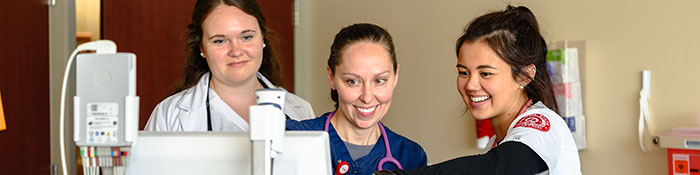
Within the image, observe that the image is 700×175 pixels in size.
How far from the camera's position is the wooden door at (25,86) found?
2471 millimetres

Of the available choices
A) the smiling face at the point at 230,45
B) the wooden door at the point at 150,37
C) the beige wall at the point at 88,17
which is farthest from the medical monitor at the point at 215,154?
the beige wall at the point at 88,17

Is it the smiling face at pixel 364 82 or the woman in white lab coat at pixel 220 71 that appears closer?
the smiling face at pixel 364 82

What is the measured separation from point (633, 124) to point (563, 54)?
1.15 feet

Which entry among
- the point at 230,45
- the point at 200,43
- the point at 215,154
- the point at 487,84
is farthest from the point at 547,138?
the point at 200,43

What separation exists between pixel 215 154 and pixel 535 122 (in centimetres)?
70

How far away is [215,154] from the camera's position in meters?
1.10

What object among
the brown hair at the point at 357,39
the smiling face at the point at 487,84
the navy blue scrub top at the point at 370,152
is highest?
the brown hair at the point at 357,39

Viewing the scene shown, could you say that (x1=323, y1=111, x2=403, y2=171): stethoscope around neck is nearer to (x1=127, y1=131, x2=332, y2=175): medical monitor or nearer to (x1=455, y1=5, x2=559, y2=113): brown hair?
(x1=455, y1=5, x2=559, y2=113): brown hair

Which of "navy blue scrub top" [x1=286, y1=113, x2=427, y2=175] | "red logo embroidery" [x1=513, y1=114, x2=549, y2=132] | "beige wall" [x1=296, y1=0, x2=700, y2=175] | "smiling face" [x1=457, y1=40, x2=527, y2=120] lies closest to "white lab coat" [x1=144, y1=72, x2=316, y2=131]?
"navy blue scrub top" [x1=286, y1=113, x2=427, y2=175]

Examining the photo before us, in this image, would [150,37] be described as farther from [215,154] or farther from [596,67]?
[215,154]

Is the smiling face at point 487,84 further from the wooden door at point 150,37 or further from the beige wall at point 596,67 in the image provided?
the wooden door at point 150,37

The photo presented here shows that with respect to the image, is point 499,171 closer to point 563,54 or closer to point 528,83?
point 528,83

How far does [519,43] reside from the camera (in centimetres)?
164

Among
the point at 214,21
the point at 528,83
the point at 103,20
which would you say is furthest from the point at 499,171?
the point at 103,20
